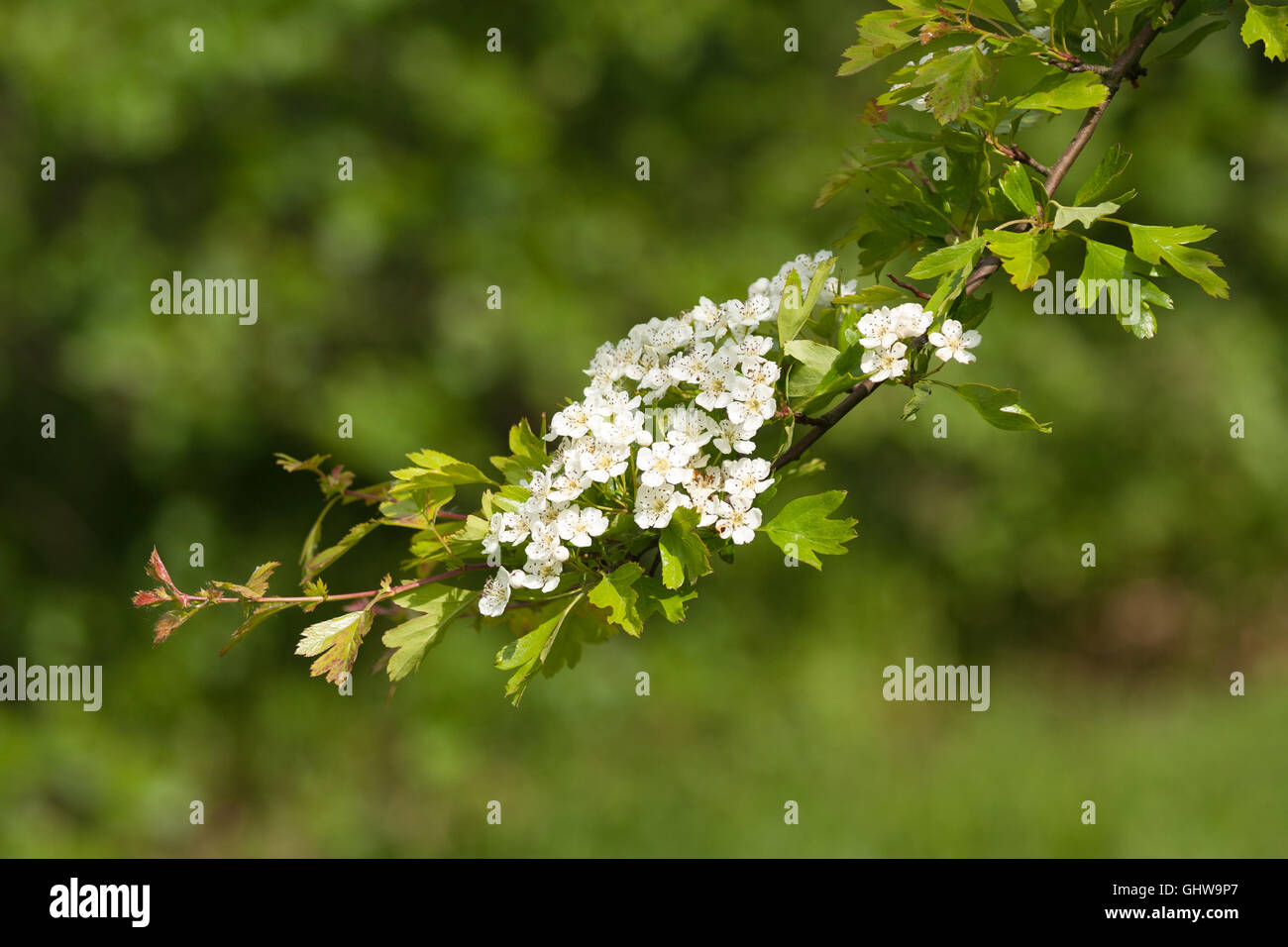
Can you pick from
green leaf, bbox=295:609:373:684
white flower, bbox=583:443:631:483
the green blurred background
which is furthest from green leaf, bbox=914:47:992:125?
the green blurred background

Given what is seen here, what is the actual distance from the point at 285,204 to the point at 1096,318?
2.84m

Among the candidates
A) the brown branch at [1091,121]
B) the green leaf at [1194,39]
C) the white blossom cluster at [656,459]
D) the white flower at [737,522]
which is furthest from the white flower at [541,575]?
the green leaf at [1194,39]

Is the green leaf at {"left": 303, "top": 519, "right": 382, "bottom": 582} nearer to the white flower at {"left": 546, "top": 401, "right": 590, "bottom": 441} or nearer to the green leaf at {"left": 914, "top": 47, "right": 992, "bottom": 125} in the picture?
the white flower at {"left": 546, "top": 401, "right": 590, "bottom": 441}

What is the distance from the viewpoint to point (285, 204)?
11.8 ft

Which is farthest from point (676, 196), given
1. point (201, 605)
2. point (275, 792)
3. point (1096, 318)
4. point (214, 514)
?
point (201, 605)

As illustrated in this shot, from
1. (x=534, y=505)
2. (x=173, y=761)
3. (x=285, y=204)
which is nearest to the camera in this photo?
(x=534, y=505)

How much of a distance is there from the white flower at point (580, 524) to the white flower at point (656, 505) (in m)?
0.03

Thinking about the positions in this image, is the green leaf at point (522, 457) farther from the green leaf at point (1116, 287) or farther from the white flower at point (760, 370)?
the green leaf at point (1116, 287)

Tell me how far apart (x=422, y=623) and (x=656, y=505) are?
0.20 meters

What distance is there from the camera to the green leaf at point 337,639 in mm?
842

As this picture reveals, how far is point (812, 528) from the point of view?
855 mm

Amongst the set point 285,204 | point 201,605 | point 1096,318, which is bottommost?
point 201,605

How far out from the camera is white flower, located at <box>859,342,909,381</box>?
82cm

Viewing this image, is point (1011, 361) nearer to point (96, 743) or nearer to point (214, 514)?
point (214, 514)
